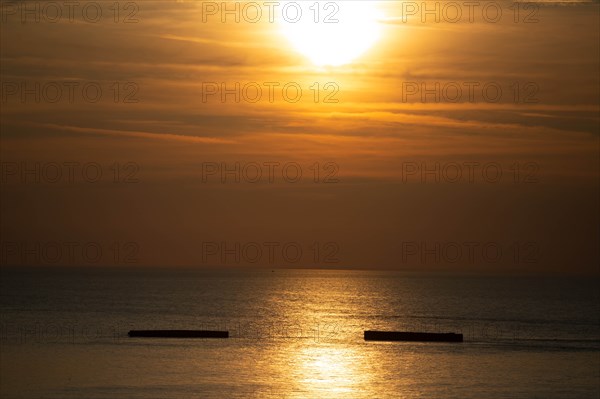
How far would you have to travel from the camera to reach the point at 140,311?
164875mm

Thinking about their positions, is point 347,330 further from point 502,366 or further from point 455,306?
point 455,306

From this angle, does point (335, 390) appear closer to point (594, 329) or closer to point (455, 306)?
point (594, 329)

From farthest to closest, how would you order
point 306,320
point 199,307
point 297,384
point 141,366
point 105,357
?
point 199,307 < point 306,320 < point 105,357 < point 141,366 < point 297,384

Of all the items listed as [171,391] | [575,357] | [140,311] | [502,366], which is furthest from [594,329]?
[171,391]

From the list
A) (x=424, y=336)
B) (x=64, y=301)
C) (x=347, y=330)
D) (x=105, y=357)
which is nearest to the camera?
(x=105, y=357)

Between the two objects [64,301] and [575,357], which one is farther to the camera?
[64,301]

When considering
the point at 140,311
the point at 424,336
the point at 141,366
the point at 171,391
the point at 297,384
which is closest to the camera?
the point at 171,391

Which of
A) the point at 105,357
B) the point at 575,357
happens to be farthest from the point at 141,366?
the point at 575,357

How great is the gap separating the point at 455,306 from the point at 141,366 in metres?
126

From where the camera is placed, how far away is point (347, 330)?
130 metres

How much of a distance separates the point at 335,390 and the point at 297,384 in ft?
12.6

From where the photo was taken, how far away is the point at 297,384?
70.9 m

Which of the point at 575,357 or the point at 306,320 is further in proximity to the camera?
the point at 306,320

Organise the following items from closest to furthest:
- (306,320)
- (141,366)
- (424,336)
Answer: (141,366) < (424,336) < (306,320)
